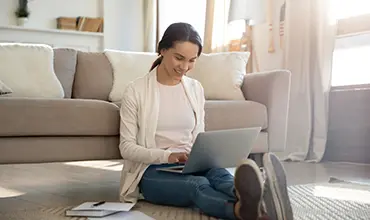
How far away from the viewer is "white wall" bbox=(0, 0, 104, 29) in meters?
4.74

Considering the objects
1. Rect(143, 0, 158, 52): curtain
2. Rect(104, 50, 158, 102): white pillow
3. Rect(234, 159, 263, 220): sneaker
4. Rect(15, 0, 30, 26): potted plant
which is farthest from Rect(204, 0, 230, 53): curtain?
Rect(234, 159, 263, 220): sneaker

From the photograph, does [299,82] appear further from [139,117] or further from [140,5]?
[140,5]

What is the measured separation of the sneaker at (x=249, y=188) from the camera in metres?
1.00

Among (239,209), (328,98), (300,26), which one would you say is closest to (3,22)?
(300,26)

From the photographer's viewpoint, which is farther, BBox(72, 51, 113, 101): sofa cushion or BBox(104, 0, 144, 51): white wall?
BBox(104, 0, 144, 51): white wall

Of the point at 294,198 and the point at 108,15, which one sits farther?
the point at 108,15

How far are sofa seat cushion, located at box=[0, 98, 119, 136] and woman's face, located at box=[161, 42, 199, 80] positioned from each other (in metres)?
0.45

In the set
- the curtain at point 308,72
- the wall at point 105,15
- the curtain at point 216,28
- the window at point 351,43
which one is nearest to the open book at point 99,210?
the curtain at point 308,72

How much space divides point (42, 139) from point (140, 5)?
370cm

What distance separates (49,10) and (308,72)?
120 inches

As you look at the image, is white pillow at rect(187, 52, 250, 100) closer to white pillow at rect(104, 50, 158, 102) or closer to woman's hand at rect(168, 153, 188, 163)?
white pillow at rect(104, 50, 158, 102)

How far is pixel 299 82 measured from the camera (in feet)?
10.8

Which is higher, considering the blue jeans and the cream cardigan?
the cream cardigan

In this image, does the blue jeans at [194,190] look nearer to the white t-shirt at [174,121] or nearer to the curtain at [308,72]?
the white t-shirt at [174,121]
